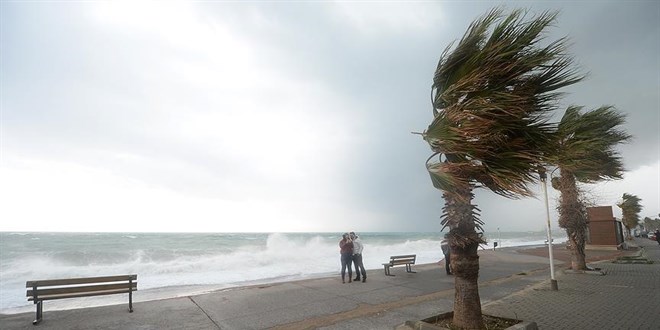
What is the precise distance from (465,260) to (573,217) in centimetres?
1147

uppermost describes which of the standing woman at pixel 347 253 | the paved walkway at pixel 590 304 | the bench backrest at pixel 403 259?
the standing woman at pixel 347 253

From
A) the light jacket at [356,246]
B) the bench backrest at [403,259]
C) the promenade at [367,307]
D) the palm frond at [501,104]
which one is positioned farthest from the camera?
the bench backrest at [403,259]

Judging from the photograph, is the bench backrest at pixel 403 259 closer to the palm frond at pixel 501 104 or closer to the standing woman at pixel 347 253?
the standing woman at pixel 347 253

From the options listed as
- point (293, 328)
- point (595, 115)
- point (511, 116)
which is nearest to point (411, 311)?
point (293, 328)

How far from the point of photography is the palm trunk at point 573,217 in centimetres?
1335

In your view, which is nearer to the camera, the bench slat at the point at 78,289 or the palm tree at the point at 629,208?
the bench slat at the point at 78,289

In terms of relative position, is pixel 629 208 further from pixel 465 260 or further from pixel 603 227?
pixel 465 260

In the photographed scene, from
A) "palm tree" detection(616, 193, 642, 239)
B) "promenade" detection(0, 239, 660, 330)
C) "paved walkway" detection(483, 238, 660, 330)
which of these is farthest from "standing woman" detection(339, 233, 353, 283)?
"palm tree" detection(616, 193, 642, 239)

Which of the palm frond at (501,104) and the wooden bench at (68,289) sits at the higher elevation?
the palm frond at (501,104)

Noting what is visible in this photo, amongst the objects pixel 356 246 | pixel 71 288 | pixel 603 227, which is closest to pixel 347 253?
pixel 356 246

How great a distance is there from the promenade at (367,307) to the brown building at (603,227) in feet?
61.1

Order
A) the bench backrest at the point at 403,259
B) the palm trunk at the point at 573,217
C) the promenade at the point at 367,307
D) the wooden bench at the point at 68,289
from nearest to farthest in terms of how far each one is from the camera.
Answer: the promenade at the point at 367,307, the wooden bench at the point at 68,289, the palm trunk at the point at 573,217, the bench backrest at the point at 403,259

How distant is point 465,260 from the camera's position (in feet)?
16.2

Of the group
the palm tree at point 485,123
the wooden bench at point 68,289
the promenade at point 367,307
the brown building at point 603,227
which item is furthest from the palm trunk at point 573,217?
the brown building at point 603,227
